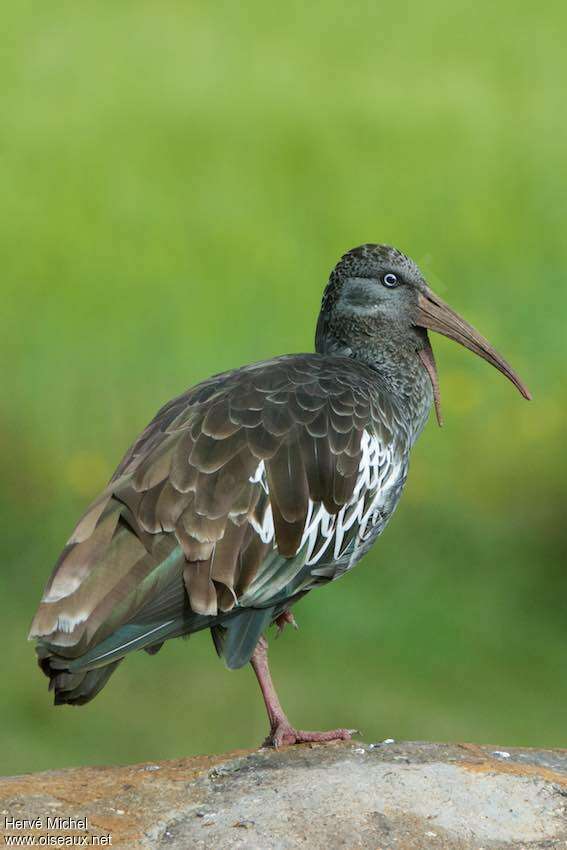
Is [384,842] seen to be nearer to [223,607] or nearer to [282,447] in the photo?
[223,607]

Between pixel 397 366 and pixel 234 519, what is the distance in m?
1.19

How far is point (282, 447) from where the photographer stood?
3928mm

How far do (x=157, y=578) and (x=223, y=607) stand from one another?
23 cm

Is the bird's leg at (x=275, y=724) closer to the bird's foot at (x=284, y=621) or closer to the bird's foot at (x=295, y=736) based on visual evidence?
the bird's foot at (x=295, y=736)

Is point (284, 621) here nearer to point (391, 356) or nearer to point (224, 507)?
point (224, 507)

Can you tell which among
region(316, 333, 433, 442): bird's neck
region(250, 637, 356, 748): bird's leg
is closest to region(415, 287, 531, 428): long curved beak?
region(316, 333, 433, 442): bird's neck

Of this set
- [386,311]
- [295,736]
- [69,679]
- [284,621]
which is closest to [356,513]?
[284,621]

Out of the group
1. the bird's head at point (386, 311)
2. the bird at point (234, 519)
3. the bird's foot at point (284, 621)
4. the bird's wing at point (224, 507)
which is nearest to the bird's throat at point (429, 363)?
the bird's head at point (386, 311)

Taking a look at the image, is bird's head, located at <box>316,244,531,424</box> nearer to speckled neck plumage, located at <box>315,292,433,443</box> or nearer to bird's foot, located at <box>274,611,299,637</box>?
speckled neck plumage, located at <box>315,292,433,443</box>

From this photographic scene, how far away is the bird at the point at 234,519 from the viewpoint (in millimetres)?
3527

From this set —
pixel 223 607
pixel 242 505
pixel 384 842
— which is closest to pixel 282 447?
pixel 242 505

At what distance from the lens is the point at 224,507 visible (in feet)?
12.3

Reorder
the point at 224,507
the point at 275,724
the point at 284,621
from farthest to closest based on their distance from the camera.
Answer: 1. the point at 284,621
2. the point at 275,724
3. the point at 224,507

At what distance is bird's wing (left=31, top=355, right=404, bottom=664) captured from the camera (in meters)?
3.54
